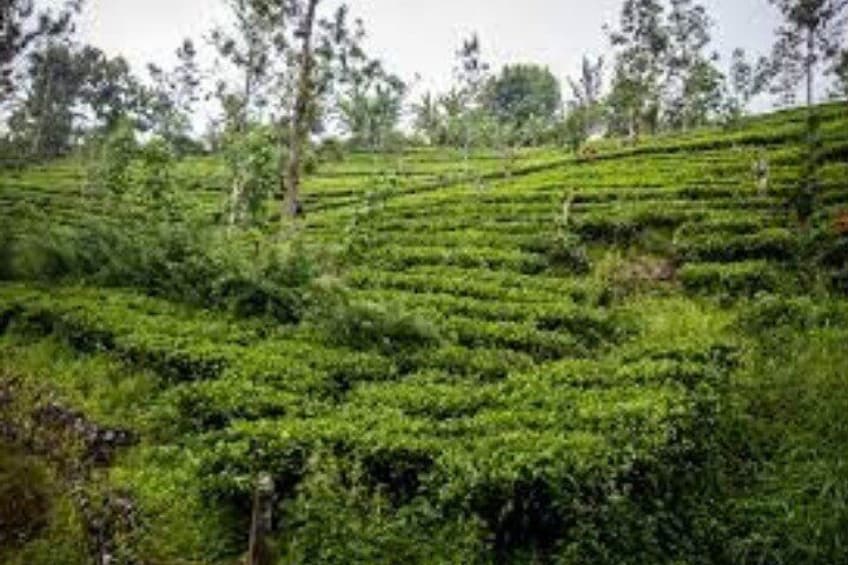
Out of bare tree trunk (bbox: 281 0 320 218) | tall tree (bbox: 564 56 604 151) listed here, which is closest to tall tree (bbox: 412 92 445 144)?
tall tree (bbox: 564 56 604 151)

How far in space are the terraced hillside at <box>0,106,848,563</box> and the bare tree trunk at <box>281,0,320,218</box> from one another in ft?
7.65

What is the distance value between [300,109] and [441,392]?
679 inches

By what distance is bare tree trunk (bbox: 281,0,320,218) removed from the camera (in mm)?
29719

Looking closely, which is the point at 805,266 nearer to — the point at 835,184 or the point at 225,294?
the point at 835,184

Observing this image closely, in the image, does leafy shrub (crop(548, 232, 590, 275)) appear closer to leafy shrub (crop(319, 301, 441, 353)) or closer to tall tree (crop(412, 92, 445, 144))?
leafy shrub (crop(319, 301, 441, 353))

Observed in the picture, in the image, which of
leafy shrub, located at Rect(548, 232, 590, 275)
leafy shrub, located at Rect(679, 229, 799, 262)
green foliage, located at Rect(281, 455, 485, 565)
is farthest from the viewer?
leafy shrub, located at Rect(548, 232, 590, 275)

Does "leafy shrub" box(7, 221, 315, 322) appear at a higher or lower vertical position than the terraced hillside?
higher

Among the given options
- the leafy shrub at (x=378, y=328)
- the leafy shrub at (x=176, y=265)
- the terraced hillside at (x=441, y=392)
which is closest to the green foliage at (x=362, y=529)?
the terraced hillside at (x=441, y=392)

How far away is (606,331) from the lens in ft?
70.1

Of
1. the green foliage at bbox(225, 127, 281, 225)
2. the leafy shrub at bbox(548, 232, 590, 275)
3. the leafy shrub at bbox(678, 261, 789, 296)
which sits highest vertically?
the green foliage at bbox(225, 127, 281, 225)

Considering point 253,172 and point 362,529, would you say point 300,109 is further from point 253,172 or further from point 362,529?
point 362,529

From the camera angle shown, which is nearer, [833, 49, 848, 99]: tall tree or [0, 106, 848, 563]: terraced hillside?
[0, 106, 848, 563]: terraced hillside

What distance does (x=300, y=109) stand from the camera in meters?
30.7

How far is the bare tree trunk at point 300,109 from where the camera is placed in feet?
97.5
